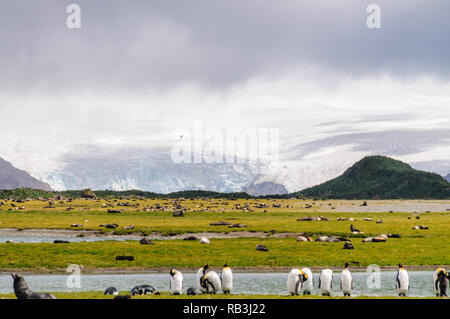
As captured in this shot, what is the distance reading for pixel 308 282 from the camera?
36281 mm

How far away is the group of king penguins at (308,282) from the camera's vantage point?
35000 mm

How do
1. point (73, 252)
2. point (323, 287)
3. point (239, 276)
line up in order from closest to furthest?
point (323, 287) → point (239, 276) → point (73, 252)

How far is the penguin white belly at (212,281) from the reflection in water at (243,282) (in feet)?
13.0

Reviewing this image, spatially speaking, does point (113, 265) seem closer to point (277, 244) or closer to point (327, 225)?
point (277, 244)

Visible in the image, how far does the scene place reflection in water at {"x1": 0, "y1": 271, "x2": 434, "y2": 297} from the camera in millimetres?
40500

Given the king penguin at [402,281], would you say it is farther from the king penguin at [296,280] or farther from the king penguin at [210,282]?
the king penguin at [210,282]

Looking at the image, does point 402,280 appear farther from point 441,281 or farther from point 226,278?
point 226,278

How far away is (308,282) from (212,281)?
619cm

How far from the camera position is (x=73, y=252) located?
59688mm

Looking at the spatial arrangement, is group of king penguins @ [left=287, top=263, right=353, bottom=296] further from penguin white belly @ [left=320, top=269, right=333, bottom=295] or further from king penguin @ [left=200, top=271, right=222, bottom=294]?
king penguin @ [left=200, top=271, right=222, bottom=294]
